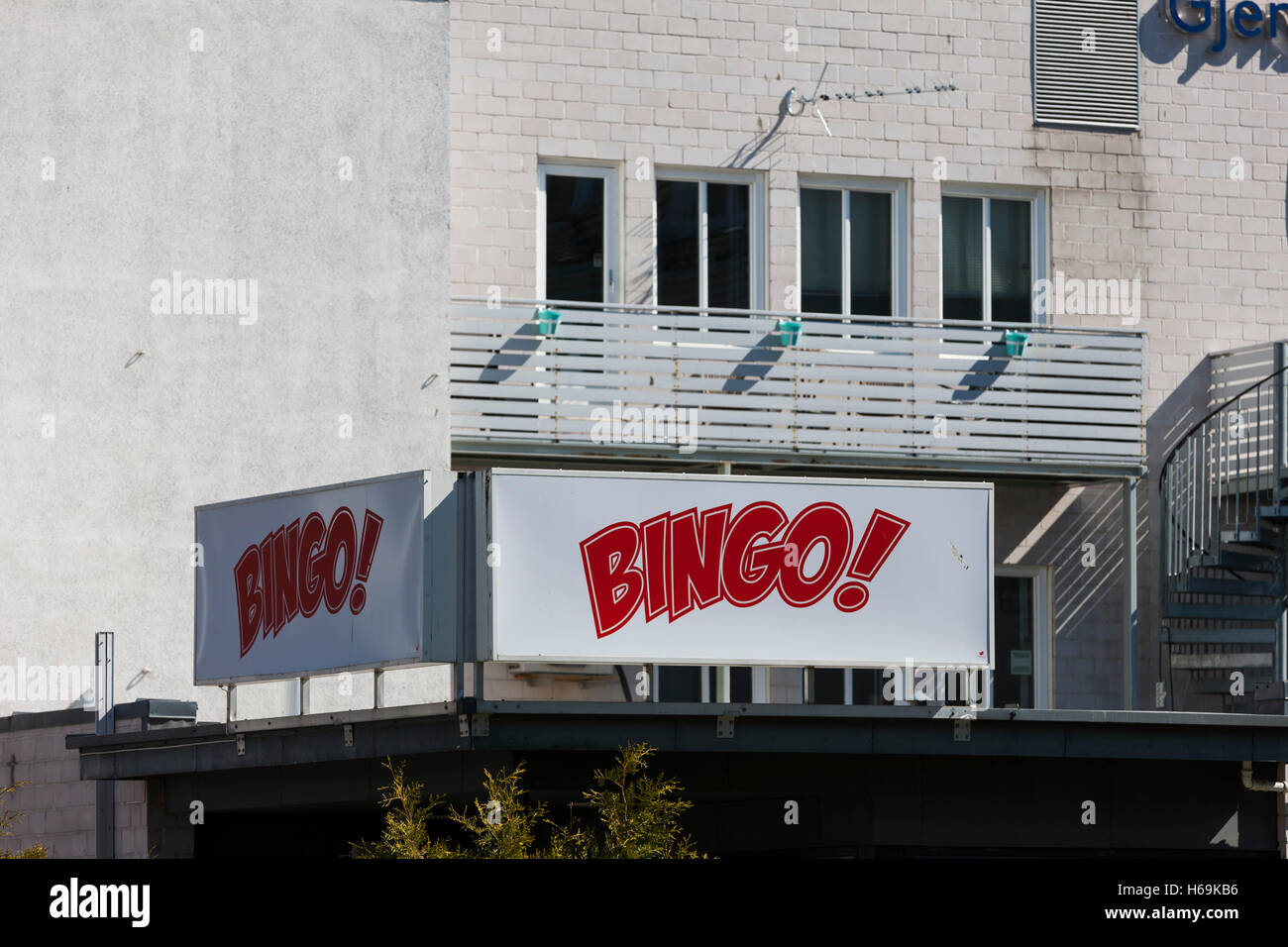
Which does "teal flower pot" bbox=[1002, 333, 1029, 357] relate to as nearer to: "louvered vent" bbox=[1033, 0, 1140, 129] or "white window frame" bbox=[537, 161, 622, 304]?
"louvered vent" bbox=[1033, 0, 1140, 129]

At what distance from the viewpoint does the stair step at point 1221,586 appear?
23219 millimetres

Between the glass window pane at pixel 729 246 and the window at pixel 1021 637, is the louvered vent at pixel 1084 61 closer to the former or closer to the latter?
the glass window pane at pixel 729 246

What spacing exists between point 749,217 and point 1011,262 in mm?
3006

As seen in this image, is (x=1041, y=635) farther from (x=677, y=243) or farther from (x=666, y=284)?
(x=677, y=243)

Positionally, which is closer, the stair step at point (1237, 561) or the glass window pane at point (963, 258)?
the stair step at point (1237, 561)

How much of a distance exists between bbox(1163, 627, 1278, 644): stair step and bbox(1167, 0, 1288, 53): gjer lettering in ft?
21.5

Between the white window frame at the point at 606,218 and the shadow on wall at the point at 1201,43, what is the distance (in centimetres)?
623

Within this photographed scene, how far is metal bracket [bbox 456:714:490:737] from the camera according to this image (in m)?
15.3

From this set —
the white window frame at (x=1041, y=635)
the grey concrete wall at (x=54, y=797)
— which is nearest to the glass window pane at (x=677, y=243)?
the white window frame at (x=1041, y=635)

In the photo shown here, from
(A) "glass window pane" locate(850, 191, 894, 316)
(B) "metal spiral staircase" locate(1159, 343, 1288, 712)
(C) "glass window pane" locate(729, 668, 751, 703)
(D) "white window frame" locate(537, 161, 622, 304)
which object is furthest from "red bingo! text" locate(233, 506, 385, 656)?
(B) "metal spiral staircase" locate(1159, 343, 1288, 712)

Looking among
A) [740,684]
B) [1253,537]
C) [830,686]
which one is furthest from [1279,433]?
[740,684]

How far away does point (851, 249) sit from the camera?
80.6 feet

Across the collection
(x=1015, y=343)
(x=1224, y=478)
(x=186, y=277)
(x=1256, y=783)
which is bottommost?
(x=1256, y=783)

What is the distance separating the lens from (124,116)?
21.5m
